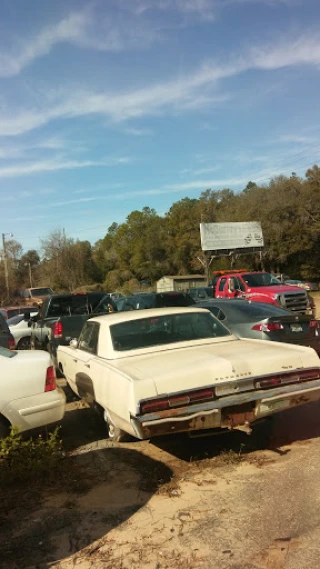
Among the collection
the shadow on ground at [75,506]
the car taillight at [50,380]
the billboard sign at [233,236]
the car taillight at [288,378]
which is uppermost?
Result: the billboard sign at [233,236]

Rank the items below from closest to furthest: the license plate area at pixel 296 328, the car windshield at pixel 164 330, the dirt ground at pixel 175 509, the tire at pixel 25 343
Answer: the dirt ground at pixel 175 509 → the car windshield at pixel 164 330 → the license plate area at pixel 296 328 → the tire at pixel 25 343

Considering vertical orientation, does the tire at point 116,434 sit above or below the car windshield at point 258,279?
below

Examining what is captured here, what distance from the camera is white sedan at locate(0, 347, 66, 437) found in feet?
16.0

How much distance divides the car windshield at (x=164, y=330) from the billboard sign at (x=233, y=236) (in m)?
42.8

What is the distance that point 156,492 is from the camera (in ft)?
13.6

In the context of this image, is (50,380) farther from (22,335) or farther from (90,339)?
(22,335)

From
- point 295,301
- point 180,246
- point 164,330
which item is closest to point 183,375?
point 164,330

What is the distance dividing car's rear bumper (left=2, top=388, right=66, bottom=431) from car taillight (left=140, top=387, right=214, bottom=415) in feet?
4.51

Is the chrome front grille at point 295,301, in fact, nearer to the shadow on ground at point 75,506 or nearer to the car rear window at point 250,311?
the car rear window at point 250,311

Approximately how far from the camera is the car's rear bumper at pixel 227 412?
417cm

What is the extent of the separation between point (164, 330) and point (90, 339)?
3.35 ft

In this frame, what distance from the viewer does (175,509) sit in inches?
150

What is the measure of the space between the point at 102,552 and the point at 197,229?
2405 inches

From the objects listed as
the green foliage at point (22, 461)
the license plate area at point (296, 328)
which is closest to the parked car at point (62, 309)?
the license plate area at point (296, 328)
